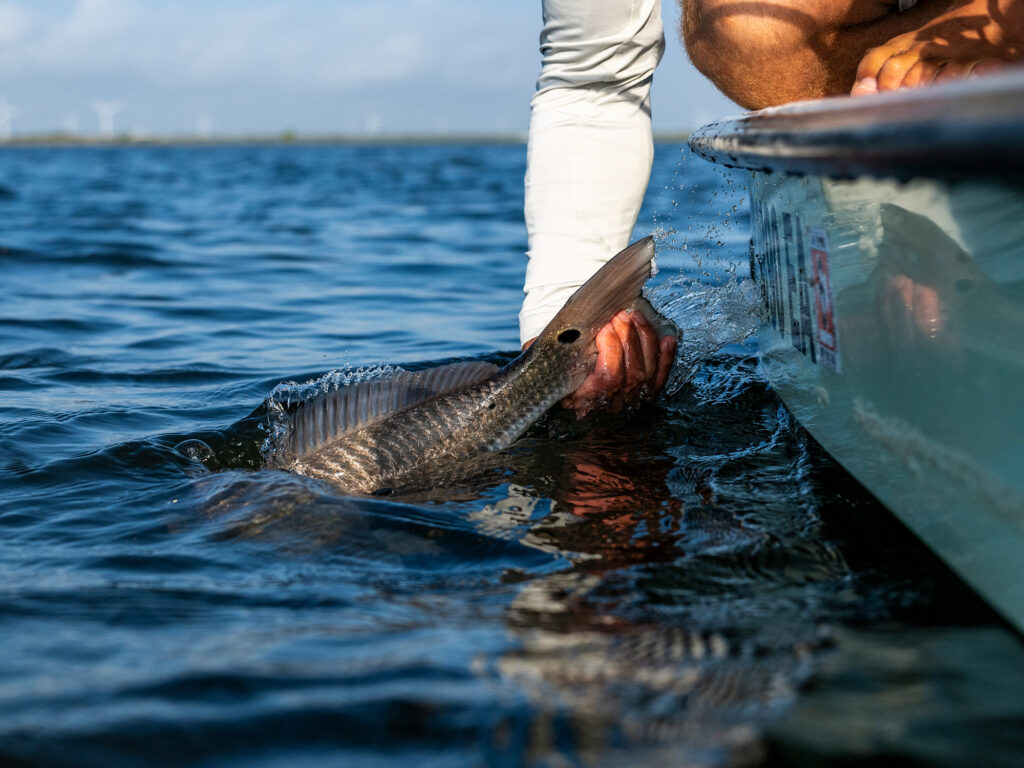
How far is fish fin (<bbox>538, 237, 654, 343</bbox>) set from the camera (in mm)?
2818

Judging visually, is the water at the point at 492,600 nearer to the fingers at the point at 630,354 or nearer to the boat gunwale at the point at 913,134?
the fingers at the point at 630,354

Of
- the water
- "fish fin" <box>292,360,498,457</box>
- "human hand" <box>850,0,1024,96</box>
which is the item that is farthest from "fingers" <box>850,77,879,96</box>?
"fish fin" <box>292,360,498,457</box>

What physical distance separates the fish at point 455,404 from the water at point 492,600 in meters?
0.13

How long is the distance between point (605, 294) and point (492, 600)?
1157 mm

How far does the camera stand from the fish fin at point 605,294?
9.25 ft

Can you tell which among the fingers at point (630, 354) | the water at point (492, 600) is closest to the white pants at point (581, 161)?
the fingers at point (630, 354)

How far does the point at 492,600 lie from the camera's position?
6.38ft

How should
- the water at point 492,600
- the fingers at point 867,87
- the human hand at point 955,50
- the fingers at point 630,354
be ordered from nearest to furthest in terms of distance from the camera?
the water at point 492,600 < the human hand at point 955,50 < the fingers at point 867,87 < the fingers at point 630,354

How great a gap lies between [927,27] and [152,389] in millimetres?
3119

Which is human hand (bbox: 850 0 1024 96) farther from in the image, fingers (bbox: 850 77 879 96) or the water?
the water

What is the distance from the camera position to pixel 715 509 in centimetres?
239

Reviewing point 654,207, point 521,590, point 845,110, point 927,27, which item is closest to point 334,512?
point 521,590

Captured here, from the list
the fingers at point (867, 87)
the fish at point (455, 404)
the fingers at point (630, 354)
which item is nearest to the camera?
the fingers at point (867, 87)

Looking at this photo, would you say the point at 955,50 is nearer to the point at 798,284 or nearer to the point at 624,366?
the point at 798,284
